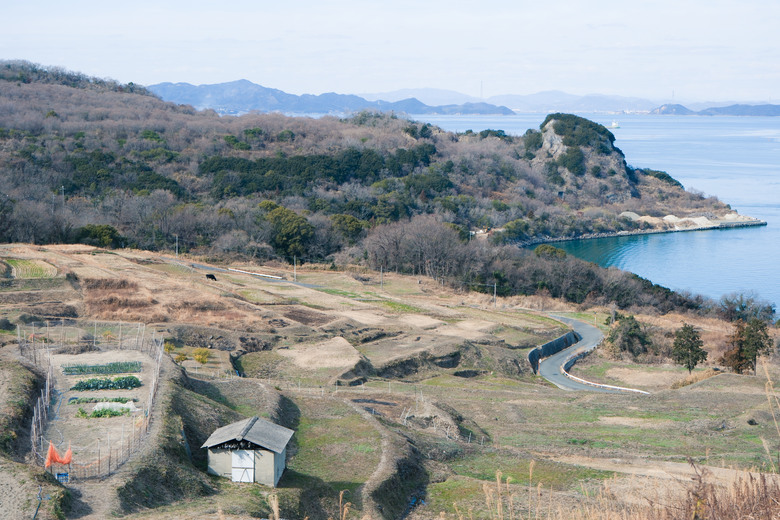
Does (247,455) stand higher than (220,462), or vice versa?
(247,455)

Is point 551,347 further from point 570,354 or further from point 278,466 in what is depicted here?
point 278,466

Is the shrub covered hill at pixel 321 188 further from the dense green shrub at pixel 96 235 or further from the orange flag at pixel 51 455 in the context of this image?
the orange flag at pixel 51 455

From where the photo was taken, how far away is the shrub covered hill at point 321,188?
248 feet

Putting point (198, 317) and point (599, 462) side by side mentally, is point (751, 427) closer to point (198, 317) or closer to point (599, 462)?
point (599, 462)

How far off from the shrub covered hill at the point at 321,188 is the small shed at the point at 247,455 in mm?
54837

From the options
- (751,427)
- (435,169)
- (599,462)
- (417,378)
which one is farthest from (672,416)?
(435,169)

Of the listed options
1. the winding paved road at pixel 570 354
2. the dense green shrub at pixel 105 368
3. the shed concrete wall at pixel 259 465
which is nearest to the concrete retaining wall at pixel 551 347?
the winding paved road at pixel 570 354

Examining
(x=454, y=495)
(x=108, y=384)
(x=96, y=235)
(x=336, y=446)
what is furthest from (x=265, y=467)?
(x=96, y=235)

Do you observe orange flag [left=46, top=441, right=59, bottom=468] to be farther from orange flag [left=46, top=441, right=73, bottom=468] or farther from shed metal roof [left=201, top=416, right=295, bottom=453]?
shed metal roof [left=201, top=416, right=295, bottom=453]

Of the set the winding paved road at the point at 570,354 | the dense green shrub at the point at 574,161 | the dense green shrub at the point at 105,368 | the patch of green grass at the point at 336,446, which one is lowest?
the winding paved road at the point at 570,354

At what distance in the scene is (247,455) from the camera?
64.6 ft

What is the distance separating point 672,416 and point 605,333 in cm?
2629

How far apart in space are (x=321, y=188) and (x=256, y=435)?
94.3 meters

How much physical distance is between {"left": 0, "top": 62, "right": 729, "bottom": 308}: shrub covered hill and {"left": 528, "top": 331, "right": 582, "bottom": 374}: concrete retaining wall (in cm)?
1844
